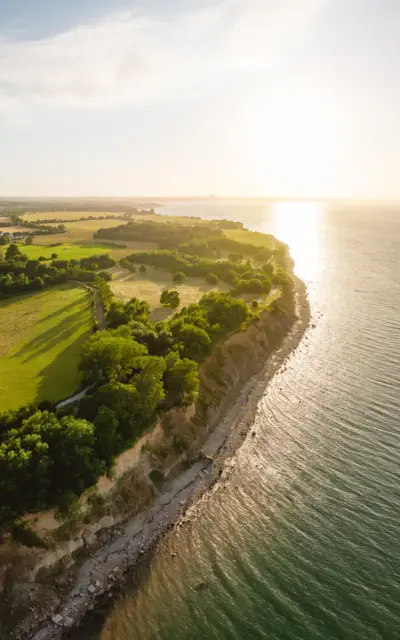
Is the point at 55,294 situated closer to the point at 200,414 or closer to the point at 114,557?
the point at 200,414

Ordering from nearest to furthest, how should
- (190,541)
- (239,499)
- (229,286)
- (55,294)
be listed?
(190,541), (239,499), (55,294), (229,286)

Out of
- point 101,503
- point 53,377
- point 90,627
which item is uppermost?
point 53,377

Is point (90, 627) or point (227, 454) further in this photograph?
point (227, 454)

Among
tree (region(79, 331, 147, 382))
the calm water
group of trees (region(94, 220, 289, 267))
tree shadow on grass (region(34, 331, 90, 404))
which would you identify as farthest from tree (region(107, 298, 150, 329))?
group of trees (region(94, 220, 289, 267))

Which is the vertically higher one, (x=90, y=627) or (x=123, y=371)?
(x=123, y=371)

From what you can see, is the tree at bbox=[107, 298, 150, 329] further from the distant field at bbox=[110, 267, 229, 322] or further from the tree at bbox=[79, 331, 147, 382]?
the tree at bbox=[79, 331, 147, 382]

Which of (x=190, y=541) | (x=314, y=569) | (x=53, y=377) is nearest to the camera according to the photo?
(x=314, y=569)

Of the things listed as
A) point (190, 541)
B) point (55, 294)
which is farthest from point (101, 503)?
point (55, 294)

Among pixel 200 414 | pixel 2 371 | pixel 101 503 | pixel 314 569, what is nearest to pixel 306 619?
pixel 314 569
